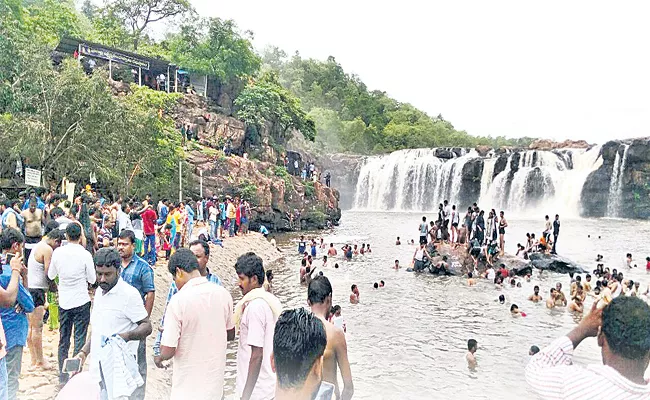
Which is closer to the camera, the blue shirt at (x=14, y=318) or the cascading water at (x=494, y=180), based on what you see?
the blue shirt at (x=14, y=318)

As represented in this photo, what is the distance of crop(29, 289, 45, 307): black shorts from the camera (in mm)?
5945

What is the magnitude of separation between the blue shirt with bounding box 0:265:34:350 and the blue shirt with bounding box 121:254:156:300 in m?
0.84

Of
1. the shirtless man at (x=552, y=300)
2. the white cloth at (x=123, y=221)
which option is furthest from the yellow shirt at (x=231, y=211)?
the shirtless man at (x=552, y=300)

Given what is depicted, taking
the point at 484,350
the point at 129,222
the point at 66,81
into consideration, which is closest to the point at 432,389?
the point at 484,350

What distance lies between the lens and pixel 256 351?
3.66 meters

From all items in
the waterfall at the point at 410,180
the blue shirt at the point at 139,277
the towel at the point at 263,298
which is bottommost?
the blue shirt at the point at 139,277

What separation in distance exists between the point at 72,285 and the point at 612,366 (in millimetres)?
5215

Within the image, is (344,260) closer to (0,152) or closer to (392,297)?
(392,297)

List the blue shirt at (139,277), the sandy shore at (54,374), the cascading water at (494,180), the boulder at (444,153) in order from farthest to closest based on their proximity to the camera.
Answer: the boulder at (444,153) → the cascading water at (494,180) → the sandy shore at (54,374) → the blue shirt at (139,277)

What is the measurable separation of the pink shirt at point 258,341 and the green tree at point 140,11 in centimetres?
4538

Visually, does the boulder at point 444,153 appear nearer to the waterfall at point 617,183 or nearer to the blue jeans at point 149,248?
the waterfall at point 617,183

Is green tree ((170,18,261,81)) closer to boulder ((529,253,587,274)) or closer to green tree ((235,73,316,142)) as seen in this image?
green tree ((235,73,316,142))

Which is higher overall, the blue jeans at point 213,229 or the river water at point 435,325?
the blue jeans at point 213,229

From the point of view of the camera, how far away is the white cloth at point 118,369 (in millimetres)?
3725
